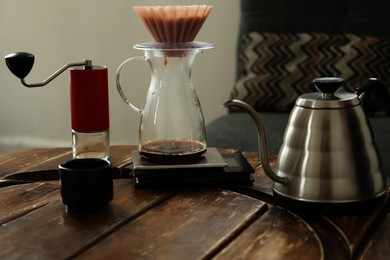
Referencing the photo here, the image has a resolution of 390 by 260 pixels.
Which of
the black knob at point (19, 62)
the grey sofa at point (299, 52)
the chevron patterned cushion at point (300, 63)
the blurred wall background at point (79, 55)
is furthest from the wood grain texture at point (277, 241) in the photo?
the blurred wall background at point (79, 55)

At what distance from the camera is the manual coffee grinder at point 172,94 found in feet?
4.06

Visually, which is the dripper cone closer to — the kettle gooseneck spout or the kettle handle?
the kettle gooseneck spout

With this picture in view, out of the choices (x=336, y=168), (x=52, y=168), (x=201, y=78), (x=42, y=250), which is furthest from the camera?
(x=201, y=78)

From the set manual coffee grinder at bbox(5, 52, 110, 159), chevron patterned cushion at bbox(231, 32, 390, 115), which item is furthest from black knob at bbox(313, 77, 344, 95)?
chevron patterned cushion at bbox(231, 32, 390, 115)

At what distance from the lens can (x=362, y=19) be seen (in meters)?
2.34

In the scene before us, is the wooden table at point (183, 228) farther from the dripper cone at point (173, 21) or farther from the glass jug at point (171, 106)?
the dripper cone at point (173, 21)

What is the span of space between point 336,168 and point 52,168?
24.0 inches

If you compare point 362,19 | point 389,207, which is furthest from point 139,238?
point 362,19

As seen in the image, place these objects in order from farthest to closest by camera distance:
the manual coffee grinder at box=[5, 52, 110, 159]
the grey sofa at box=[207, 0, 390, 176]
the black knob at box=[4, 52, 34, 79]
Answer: the grey sofa at box=[207, 0, 390, 176], the manual coffee grinder at box=[5, 52, 110, 159], the black knob at box=[4, 52, 34, 79]

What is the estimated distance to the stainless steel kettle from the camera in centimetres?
106

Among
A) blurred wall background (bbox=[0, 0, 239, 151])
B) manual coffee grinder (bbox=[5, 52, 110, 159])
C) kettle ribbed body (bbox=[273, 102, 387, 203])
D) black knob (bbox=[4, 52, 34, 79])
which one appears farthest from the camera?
blurred wall background (bbox=[0, 0, 239, 151])

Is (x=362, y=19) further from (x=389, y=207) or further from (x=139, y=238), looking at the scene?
(x=139, y=238)

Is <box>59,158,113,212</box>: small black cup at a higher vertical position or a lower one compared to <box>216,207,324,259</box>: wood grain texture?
higher

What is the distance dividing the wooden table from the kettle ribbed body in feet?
0.13
